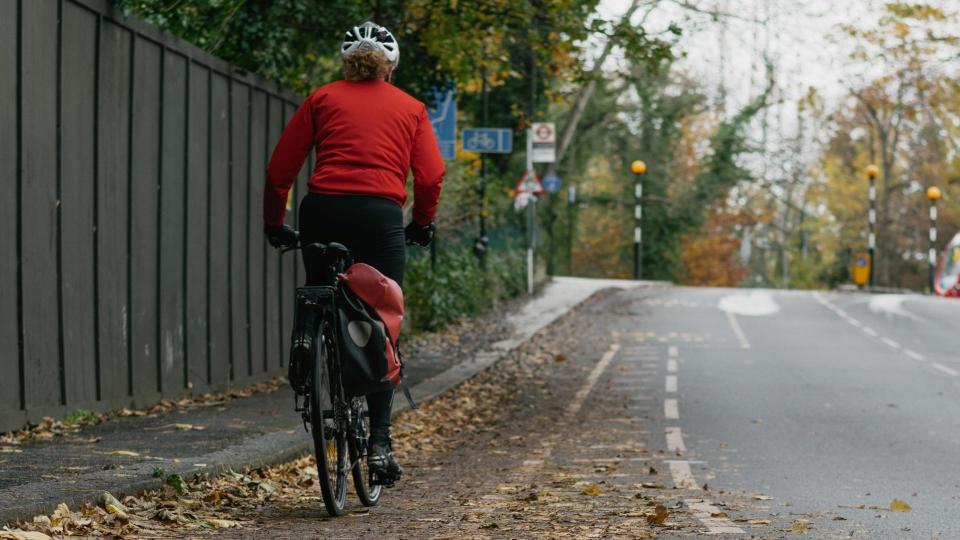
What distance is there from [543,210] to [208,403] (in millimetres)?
26069

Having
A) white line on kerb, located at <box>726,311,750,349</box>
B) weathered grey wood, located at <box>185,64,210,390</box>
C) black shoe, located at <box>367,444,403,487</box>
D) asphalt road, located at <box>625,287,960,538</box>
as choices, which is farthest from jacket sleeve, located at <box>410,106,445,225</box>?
white line on kerb, located at <box>726,311,750,349</box>

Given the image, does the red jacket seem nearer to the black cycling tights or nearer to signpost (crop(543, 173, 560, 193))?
the black cycling tights

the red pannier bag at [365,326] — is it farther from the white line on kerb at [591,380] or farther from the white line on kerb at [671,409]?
the white line on kerb at [591,380]

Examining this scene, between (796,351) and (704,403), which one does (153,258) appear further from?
(796,351)

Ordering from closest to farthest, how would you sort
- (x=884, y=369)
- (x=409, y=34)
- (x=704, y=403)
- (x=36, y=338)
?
(x=36, y=338) → (x=704, y=403) → (x=409, y=34) → (x=884, y=369)

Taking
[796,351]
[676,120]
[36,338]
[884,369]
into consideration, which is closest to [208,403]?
[36,338]

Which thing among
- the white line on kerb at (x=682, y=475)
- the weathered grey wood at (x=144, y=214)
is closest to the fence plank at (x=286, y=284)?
the weathered grey wood at (x=144, y=214)

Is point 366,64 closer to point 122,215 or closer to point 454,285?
point 122,215

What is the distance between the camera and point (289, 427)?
9180 millimetres

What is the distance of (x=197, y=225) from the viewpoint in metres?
11.0

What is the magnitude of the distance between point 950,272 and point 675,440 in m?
44.1

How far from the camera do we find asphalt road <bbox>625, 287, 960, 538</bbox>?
7.09m

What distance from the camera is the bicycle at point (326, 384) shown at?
5.76 meters

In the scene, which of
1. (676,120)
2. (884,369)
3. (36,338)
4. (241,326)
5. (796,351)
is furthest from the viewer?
(676,120)
